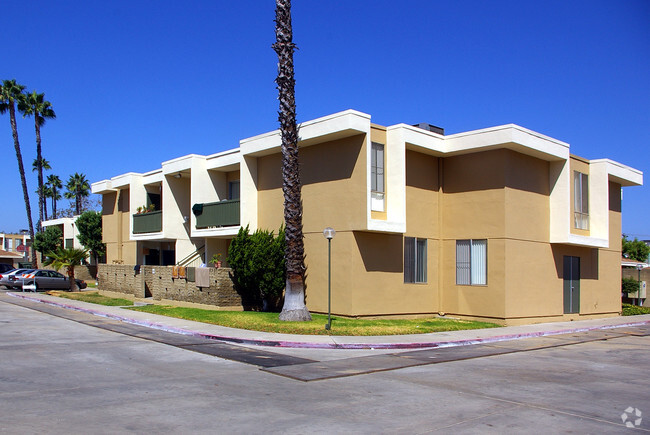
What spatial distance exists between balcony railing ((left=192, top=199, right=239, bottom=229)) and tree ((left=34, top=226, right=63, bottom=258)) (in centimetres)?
2803

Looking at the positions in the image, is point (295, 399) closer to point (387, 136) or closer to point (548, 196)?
point (387, 136)

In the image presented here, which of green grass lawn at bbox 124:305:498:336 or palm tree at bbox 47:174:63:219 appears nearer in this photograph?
green grass lawn at bbox 124:305:498:336

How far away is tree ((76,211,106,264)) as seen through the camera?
39969mm

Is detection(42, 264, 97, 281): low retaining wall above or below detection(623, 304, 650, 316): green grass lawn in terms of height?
above

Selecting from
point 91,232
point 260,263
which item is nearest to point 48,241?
point 91,232

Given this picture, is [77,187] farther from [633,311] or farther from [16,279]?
[633,311]

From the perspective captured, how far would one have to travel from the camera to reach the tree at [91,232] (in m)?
40.0

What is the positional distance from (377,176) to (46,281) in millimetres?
25695

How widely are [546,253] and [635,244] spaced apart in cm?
4307

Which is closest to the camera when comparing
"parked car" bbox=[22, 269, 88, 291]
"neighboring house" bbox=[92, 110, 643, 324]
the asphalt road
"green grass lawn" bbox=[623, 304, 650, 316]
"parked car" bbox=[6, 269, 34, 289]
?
the asphalt road

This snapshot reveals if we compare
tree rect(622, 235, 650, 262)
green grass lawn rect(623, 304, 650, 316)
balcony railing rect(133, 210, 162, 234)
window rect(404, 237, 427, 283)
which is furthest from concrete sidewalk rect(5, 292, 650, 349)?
tree rect(622, 235, 650, 262)

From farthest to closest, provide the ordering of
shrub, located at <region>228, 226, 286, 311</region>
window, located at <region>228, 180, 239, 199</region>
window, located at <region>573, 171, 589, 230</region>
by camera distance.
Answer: window, located at <region>228, 180, 239, 199</region> < window, located at <region>573, 171, 589, 230</region> < shrub, located at <region>228, 226, 286, 311</region>

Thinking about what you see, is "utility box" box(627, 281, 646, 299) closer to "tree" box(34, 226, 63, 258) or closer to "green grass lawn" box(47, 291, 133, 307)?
"green grass lawn" box(47, 291, 133, 307)

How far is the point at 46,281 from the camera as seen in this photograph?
36.4 meters
